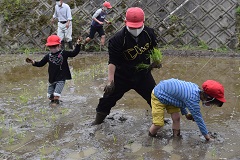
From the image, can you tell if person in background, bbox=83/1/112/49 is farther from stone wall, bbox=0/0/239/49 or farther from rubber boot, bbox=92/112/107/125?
rubber boot, bbox=92/112/107/125

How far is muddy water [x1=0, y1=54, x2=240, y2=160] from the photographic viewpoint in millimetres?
4590

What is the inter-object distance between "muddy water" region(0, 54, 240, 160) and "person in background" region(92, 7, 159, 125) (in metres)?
0.47

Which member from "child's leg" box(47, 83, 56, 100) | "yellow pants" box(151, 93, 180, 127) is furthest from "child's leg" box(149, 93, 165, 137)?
"child's leg" box(47, 83, 56, 100)

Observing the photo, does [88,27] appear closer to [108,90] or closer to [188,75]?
[188,75]

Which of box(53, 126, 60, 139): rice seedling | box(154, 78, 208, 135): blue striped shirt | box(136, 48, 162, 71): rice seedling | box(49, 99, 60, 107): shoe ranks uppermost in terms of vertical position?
box(136, 48, 162, 71): rice seedling

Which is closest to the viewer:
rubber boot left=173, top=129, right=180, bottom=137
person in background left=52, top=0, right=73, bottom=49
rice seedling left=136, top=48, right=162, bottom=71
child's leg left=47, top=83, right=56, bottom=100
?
rubber boot left=173, top=129, right=180, bottom=137

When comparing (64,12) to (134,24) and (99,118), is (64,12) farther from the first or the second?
(134,24)

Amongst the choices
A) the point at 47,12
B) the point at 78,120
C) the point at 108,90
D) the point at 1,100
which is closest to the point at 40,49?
the point at 47,12

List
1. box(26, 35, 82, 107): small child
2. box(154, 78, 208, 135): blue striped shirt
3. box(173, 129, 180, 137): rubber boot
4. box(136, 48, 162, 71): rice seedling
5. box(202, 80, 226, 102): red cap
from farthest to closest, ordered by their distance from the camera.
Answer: box(26, 35, 82, 107): small child < box(136, 48, 162, 71): rice seedling < box(173, 129, 180, 137): rubber boot < box(154, 78, 208, 135): blue striped shirt < box(202, 80, 226, 102): red cap

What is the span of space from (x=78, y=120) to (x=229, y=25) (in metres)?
7.34

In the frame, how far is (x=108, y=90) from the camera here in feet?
16.2

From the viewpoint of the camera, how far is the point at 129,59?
5.12 metres

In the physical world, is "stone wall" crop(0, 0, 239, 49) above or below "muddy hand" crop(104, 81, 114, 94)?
below

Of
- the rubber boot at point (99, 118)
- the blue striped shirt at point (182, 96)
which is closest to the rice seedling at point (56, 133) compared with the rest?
the rubber boot at point (99, 118)
